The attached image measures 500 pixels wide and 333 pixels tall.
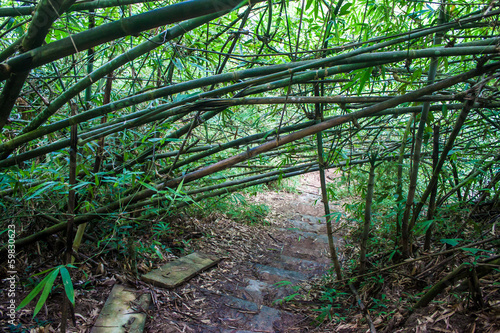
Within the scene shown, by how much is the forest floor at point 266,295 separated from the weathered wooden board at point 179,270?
0.06 metres

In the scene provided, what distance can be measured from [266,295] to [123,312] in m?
1.05

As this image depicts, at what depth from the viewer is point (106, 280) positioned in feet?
6.74

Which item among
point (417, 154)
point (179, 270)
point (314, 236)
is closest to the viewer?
point (417, 154)

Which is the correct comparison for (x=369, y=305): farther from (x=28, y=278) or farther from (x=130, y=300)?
(x=28, y=278)

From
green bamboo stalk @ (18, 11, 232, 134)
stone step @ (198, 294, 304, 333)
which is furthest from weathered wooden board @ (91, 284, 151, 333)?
green bamboo stalk @ (18, 11, 232, 134)

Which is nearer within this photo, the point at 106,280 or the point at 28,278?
the point at 28,278

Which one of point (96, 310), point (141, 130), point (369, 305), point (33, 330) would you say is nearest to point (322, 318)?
point (369, 305)

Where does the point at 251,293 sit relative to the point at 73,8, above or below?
below

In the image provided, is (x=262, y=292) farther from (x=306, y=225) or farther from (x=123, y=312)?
(x=306, y=225)

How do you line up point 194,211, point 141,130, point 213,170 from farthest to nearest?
point 194,211, point 141,130, point 213,170

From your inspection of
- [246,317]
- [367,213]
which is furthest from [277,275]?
[367,213]

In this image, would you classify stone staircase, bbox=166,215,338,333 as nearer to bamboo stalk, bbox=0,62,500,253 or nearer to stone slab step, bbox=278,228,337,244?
stone slab step, bbox=278,228,337,244

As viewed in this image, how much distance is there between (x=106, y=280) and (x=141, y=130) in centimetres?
111

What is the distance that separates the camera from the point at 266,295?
7.53ft
